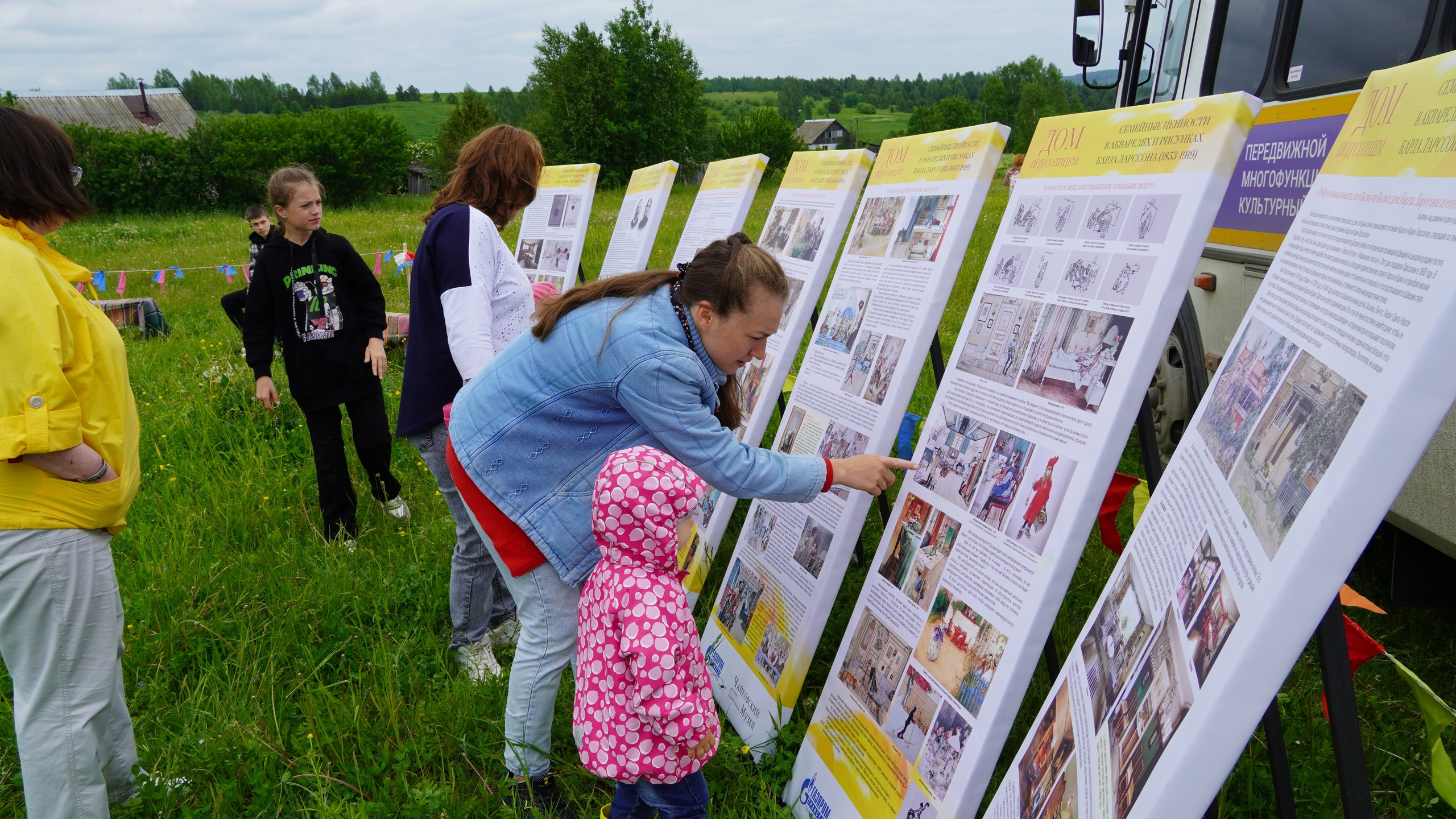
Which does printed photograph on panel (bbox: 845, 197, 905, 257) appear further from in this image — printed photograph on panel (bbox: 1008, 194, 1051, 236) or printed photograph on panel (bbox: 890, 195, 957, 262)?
printed photograph on panel (bbox: 1008, 194, 1051, 236)

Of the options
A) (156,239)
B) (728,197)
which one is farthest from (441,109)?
(728,197)

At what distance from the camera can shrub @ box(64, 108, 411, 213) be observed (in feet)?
103

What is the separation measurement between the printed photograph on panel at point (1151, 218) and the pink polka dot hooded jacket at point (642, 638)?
112cm

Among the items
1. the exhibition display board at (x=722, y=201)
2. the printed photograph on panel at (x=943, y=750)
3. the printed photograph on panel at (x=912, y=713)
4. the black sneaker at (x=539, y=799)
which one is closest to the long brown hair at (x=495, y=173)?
the exhibition display board at (x=722, y=201)

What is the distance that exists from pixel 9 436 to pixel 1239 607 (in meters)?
2.39

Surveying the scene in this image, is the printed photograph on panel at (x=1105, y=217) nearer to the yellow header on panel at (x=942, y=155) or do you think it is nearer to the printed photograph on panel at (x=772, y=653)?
the yellow header on panel at (x=942, y=155)

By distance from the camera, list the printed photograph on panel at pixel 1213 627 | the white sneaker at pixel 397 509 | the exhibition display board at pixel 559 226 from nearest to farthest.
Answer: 1. the printed photograph on panel at pixel 1213 627
2. the white sneaker at pixel 397 509
3. the exhibition display board at pixel 559 226

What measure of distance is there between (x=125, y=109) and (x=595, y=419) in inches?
2363

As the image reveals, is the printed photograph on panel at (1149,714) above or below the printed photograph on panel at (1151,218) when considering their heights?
below

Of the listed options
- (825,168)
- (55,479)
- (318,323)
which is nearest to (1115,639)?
(55,479)

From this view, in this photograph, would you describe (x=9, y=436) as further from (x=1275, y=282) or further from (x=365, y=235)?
(x=365, y=235)

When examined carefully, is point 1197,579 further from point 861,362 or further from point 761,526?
point 761,526

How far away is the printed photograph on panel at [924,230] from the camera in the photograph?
8.84 ft

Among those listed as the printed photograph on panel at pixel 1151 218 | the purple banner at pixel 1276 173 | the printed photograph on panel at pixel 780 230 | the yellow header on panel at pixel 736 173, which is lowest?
the printed photograph on panel at pixel 780 230
